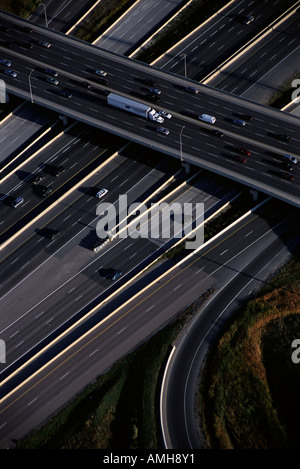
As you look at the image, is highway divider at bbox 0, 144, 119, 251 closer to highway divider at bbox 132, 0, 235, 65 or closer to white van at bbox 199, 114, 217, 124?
white van at bbox 199, 114, 217, 124

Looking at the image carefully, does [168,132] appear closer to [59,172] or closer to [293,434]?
[59,172]

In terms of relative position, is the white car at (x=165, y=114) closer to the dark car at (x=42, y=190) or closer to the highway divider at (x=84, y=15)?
the dark car at (x=42, y=190)

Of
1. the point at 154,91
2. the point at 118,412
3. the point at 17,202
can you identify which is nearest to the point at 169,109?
the point at 154,91

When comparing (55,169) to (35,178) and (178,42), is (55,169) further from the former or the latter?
(178,42)

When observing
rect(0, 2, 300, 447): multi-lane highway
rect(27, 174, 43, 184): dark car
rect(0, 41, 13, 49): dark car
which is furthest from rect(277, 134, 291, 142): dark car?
rect(0, 41, 13, 49): dark car

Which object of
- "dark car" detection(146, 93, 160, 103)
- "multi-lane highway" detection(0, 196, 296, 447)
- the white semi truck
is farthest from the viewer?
"dark car" detection(146, 93, 160, 103)

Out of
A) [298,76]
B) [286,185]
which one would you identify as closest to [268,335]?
[286,185]
